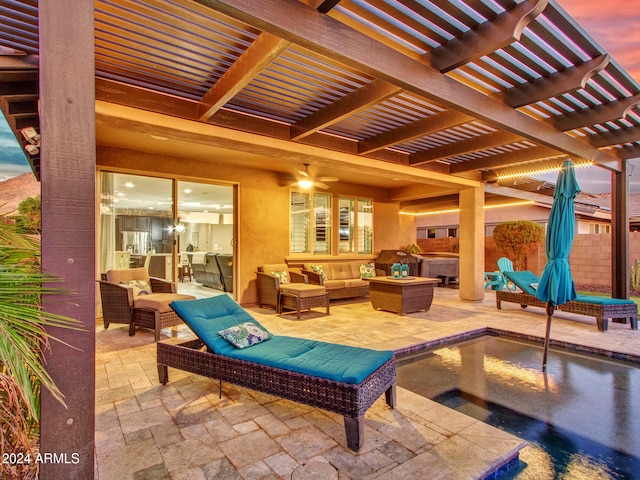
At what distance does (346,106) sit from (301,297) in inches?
138

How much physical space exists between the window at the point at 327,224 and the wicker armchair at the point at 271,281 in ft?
3.33

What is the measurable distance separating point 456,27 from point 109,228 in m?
6.17

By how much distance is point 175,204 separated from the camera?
21.9 ft

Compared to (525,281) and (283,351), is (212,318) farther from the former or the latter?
(525,281)

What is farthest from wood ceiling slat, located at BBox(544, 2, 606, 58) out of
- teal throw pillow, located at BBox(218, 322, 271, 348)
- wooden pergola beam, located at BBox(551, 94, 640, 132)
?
teal throw pillow, located at BBox(218, 322, 271, 348)

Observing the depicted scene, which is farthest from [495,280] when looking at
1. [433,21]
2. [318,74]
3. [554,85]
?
[433,21]

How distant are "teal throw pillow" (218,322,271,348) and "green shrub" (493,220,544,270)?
31.3ft

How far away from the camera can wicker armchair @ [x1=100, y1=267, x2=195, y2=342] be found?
15.4 ft

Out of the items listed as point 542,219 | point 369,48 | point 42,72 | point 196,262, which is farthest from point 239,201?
point 542,219

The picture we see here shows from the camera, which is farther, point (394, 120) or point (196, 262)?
point (196, 262)

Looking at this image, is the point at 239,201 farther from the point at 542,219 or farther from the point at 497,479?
the point at 542,219

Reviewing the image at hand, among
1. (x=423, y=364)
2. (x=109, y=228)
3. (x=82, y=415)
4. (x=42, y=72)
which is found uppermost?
(x=42, y=72)

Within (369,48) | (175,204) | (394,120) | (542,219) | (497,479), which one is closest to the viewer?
(497,479)

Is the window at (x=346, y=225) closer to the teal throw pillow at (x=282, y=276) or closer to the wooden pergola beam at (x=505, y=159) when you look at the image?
the teal throw pillow at (x=282, y=276)
